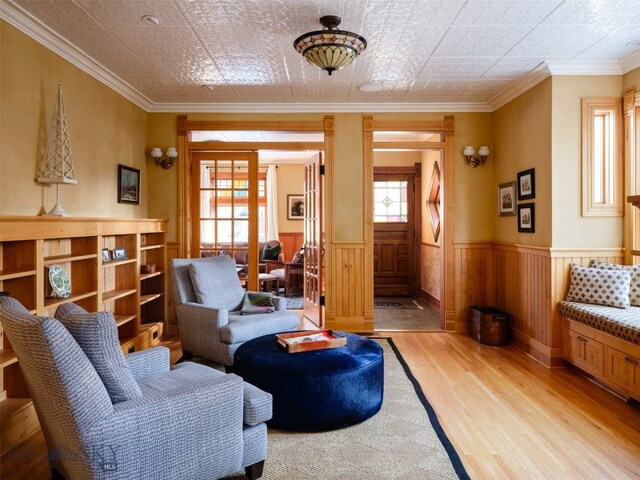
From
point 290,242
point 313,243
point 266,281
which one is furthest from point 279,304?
point 290,242

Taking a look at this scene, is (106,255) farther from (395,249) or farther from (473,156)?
(395,249)

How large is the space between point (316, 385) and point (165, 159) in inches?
147

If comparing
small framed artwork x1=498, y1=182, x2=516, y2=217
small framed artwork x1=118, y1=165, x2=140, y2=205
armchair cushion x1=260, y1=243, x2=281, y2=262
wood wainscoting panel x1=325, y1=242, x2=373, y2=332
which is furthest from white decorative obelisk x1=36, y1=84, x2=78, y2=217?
armchair cushion x1=260, y1=243, x2=281, y2=262

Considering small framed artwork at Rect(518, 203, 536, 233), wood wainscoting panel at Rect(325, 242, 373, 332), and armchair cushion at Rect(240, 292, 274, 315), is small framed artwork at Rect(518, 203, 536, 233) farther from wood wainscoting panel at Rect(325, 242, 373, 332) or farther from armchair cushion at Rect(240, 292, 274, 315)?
armchair cushion at Rect(240, 292, 274, 315)

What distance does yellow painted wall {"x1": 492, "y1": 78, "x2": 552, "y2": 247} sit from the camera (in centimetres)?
400

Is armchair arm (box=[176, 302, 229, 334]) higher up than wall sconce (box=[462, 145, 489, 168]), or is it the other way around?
wall sconce (box=[462, 145, 489, 168])

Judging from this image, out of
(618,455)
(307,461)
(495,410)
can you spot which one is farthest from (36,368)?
(618,455)

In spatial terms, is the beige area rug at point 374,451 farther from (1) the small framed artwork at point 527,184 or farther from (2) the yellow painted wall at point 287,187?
(2) the yellow painted wall at point 287,187

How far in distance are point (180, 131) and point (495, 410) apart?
4.53 m

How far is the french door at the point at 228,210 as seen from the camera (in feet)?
17.5

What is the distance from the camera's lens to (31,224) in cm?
270

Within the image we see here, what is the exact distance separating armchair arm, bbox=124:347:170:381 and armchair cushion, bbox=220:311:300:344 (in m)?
1.02

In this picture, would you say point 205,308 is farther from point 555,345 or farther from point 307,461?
point 555,345

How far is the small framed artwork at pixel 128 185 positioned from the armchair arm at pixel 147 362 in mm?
2621
